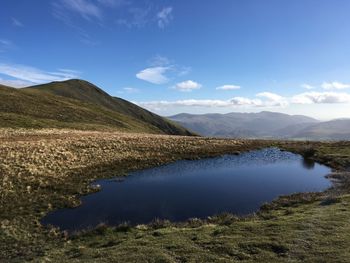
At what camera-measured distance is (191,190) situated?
36094mm

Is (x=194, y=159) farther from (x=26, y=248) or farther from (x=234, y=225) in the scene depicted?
(x=26, y=248)

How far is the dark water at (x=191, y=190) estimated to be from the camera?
90.0 ft

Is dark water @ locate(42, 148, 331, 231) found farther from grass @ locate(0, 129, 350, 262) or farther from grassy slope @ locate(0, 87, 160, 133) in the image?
grassy slope @ locate(0, 87, 160, 133)

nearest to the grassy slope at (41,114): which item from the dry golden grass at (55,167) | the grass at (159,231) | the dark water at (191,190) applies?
the dry golden grass at (55,167)

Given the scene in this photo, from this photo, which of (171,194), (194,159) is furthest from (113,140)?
(171,194)

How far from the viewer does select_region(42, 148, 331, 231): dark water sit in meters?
27.4

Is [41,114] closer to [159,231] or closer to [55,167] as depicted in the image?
[55,167]

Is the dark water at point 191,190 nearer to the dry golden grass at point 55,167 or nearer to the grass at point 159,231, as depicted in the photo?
the grass at point 159,231

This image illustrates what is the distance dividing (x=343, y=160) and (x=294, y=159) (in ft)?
30.1

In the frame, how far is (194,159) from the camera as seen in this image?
56.5m

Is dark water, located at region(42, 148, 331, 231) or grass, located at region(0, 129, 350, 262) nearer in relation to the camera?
grass, located at region(0, 129, 350, 262)

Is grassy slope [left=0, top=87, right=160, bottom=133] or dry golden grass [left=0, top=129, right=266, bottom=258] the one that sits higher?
grassy slope [left=0, top=87, right=160, bottom=133]

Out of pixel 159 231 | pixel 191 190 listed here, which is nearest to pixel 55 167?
pixel 191 190

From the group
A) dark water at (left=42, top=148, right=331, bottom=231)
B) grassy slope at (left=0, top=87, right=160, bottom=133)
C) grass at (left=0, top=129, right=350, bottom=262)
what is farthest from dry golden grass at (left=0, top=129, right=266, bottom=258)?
grassy slope at (left=0, top=87, right=160, bottom=133)
